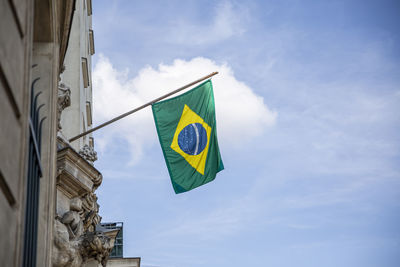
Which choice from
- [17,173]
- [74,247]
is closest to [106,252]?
[74,247]

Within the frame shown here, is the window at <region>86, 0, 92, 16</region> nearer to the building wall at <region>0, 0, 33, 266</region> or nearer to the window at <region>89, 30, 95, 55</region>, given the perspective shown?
the window at <region>89, 30, 95, 55</region>

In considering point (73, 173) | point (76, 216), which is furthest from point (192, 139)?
point (76, 216)

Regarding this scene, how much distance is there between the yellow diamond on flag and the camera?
14125 millimetres

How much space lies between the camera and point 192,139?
1434cm

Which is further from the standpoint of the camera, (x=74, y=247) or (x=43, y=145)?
(x=74, y=247)

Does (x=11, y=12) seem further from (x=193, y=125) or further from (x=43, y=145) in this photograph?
(x=193, y=125)

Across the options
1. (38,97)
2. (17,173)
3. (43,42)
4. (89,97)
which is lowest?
(17,173)

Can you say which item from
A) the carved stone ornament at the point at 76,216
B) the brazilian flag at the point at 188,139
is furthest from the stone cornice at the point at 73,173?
the brazilian flag at the point at 188,139

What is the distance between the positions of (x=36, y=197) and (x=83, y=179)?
19.8 feet

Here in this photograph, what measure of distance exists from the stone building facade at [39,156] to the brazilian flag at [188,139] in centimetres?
166

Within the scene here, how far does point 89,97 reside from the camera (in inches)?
1166

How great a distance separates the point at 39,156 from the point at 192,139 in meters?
7.25

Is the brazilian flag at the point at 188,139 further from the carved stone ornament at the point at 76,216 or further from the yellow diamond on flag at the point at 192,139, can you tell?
the carved stone ornament at the point at 76,216

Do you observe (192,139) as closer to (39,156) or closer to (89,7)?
(39,156)
